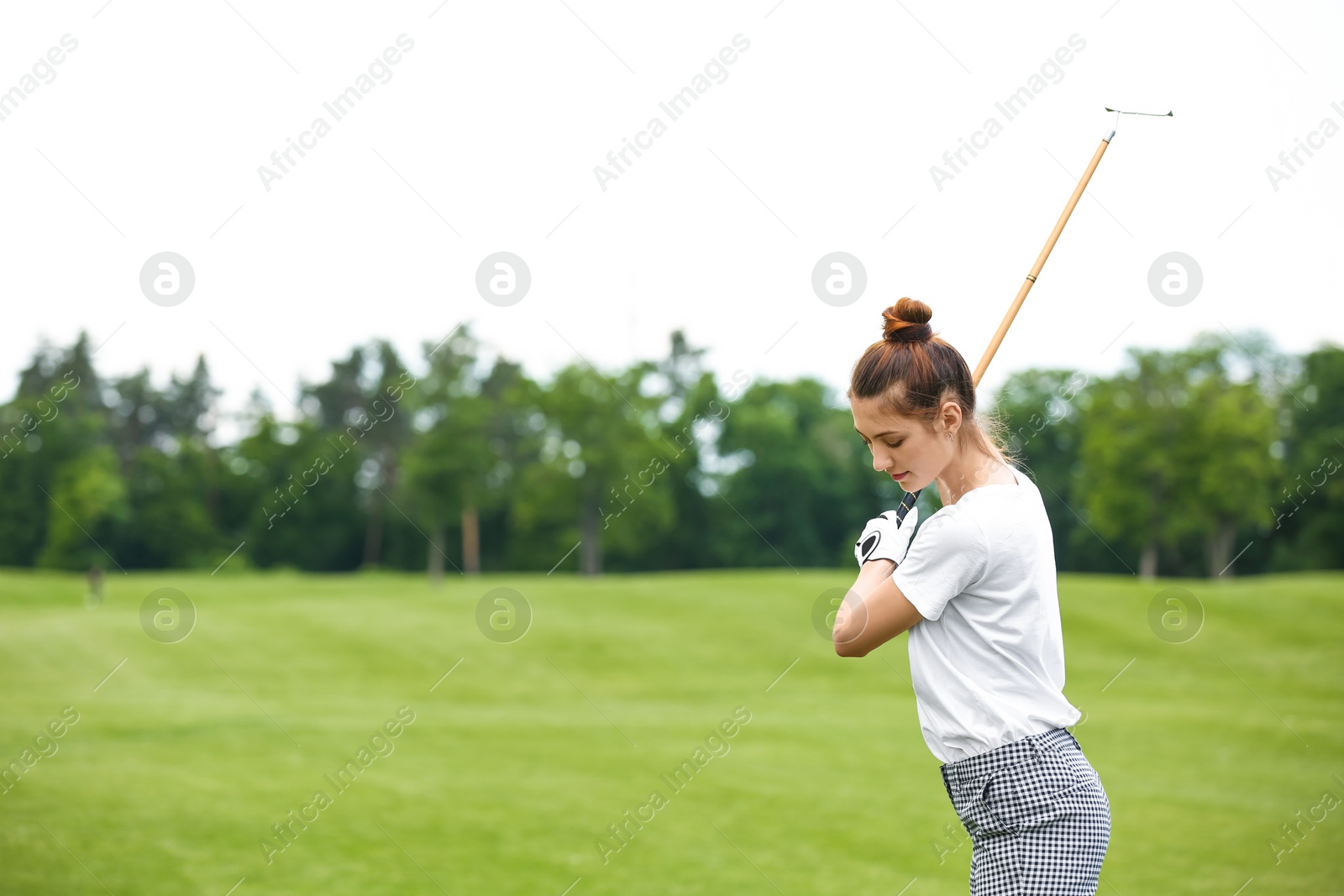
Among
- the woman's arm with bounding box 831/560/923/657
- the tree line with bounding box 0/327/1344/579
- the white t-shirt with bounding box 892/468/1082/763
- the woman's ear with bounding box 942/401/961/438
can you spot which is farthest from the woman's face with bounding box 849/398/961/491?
the tree line with bounding box 0/327/1344/579

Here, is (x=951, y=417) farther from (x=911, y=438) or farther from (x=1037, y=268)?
(x=1037, y=268)

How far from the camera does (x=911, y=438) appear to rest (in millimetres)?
2465

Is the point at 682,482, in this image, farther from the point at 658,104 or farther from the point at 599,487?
the point at 658,104

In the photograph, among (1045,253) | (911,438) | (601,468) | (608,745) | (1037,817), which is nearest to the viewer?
(1037,817)

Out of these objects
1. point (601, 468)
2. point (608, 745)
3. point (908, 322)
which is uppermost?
point (908, 322)

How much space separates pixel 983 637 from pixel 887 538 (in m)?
0.32

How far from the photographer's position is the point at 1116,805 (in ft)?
36.6

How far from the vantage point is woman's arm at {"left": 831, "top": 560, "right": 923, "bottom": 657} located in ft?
7.79

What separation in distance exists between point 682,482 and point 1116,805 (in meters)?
53.3

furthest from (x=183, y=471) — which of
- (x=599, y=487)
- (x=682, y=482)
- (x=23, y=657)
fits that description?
(x=23, y=657)

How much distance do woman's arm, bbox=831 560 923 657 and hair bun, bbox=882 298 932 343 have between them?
0.49 m

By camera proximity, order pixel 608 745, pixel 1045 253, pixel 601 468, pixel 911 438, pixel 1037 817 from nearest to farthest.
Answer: pixel 1037 817, pixel 911 438, pixel 1045 253, pixel 608 745, pixel 601 468

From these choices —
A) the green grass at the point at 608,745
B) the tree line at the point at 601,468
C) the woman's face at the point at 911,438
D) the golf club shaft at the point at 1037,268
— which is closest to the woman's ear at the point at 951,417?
the woman's face at the point at 911,438

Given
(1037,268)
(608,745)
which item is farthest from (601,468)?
(1037,268)
